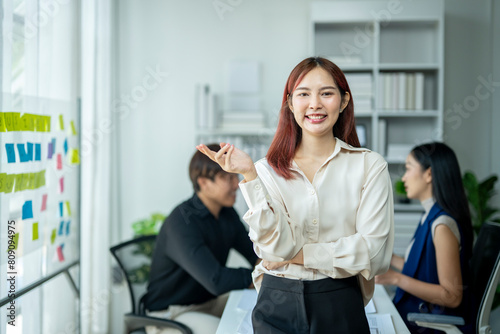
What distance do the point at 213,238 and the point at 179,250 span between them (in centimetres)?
24

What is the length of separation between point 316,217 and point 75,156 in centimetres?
190

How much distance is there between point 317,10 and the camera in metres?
3.74

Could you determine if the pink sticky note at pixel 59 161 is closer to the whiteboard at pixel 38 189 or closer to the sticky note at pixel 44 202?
the whiteboard at pixel 38 189

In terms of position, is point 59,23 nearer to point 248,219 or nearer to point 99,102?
point 99,102

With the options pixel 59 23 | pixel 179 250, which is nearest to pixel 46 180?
pixel 179 250

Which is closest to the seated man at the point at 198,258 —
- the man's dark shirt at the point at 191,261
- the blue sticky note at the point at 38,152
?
the man's dark shirt at the point at 191,261

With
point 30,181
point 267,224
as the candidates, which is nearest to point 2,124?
point 30,181

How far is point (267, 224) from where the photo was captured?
4.13 feet

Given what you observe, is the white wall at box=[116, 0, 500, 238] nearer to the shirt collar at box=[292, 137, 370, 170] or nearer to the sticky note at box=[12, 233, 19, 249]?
the sticky note at box=[12, 233, 19, 249]

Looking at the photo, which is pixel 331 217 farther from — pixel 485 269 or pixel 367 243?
pixel 485 269

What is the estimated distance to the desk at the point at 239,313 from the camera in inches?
68.5

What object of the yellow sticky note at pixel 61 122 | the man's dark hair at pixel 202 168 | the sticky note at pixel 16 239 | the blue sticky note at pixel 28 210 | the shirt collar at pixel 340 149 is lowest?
the sticky note at pixel 16 239

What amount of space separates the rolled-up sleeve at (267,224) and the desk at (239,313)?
555 millimetres

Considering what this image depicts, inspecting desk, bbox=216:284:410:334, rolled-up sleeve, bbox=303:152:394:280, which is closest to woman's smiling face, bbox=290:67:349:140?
rolled-up sleeve, bbox=303:152:394:280
